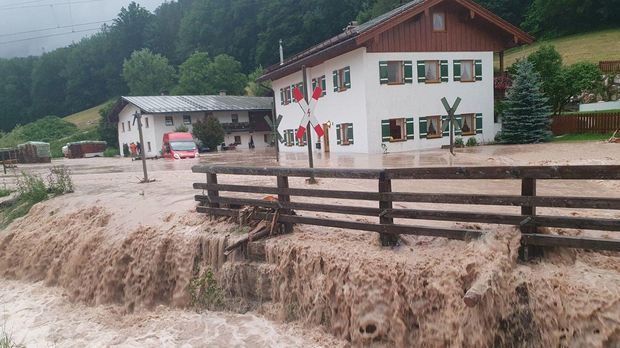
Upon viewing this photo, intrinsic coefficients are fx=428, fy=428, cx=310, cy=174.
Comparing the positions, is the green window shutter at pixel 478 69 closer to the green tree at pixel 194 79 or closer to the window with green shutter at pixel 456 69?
the window with green shutter at pixel 456 69

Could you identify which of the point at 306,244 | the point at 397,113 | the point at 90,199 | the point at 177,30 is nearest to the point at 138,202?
the point at 90,199

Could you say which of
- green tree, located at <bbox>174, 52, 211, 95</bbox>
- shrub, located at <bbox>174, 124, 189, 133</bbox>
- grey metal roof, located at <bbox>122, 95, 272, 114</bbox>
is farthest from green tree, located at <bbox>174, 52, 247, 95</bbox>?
shrub, located at <bbox>174, 124, 189, 133</bbox>

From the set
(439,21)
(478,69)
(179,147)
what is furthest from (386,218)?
(179,147)

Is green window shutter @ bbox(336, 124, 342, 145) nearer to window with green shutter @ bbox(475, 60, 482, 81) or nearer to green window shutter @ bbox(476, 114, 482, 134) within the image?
green window shutter @ bbox(476, 114, 482, 134)

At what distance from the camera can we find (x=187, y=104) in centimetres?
4862

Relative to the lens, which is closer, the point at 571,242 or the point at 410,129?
the point at 571,242

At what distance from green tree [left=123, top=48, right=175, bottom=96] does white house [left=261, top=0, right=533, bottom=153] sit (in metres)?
64.3

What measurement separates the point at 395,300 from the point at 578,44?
5412 centimetres

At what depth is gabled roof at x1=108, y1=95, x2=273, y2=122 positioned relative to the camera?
4556 cm

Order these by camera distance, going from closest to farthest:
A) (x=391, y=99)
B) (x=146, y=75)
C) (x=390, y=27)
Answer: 1. (x=390, y=27)
2. (x=391, y=99)
3. (x=146, y=75)

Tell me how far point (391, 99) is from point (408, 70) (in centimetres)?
211

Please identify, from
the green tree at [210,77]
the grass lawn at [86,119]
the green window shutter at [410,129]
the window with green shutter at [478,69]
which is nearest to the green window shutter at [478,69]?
the window with green shutter at [478,69]

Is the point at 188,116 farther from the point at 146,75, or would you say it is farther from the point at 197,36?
the point at 197,36

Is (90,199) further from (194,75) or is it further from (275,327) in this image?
(194,75)
